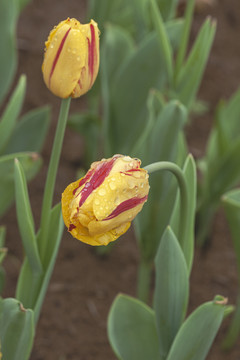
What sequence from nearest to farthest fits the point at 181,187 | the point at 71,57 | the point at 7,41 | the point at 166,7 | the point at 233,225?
Result: the point at 71,57 → the point at 181,187 → the point at 233,225 → the point at 7,41 → the point at 166,7

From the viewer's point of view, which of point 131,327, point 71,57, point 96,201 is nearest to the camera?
point 96,201

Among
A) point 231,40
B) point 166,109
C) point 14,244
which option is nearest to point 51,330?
point 14,244

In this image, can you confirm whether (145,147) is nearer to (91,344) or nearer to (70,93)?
(91,344)

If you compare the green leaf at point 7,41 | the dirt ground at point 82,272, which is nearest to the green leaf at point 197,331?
the dirt ground at point 82,272

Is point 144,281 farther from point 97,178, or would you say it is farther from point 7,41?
point 97,178

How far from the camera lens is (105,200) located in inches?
35.6

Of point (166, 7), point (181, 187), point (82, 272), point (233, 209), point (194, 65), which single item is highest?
point (166, 7)

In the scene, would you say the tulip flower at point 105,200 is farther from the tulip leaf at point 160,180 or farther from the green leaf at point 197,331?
the tulip leaf at point 160,180

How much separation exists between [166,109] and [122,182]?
0.65 metres

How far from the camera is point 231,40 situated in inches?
122

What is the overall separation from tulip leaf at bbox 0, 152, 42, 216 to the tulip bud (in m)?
0.43

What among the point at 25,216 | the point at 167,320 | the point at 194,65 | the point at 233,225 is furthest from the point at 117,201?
the point at 194,65

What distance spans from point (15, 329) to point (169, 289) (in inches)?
11.0

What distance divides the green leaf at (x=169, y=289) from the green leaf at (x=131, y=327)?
0.11m
